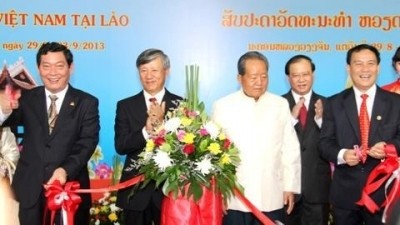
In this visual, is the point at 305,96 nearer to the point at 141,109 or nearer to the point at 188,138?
the point at 141,109

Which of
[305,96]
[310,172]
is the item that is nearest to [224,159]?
[310,172]

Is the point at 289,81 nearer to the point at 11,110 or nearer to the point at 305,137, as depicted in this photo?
the point at 305,137

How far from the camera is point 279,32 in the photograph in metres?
5.02

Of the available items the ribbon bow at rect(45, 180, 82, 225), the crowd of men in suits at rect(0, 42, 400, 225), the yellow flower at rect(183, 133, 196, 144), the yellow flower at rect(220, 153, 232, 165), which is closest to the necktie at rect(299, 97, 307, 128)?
the crowd of men in suits at rect(0, 42, 400, 225)

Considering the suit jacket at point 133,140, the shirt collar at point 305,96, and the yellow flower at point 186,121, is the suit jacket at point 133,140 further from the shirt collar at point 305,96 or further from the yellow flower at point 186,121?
the shirt collar at point 305,96

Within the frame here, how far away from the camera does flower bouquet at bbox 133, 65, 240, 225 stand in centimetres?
335

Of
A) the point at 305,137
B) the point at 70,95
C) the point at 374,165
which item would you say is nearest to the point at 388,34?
the point at 305,137

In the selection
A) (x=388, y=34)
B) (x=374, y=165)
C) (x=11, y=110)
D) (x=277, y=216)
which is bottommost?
(x=277, y=216)

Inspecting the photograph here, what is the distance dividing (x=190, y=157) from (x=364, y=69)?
116 cm

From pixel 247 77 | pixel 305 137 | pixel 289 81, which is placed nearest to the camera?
pixel 247 77

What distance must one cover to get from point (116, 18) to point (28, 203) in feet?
5.73

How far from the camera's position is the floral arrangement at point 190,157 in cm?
335

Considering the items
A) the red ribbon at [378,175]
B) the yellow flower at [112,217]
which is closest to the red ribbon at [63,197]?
the yellow flower at [112,217]

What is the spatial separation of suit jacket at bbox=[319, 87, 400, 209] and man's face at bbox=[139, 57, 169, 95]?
985 mm
